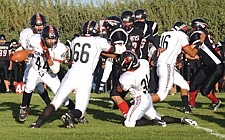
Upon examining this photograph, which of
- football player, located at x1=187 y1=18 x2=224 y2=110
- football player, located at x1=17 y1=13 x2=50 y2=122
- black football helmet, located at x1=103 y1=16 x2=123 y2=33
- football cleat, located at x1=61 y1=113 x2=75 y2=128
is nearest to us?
football cleat, located at x1=61 y1=113 x2=75 y2=128

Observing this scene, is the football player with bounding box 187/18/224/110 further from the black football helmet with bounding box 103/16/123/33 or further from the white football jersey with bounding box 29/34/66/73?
the white football jersey with bounding box 29/34/66/73

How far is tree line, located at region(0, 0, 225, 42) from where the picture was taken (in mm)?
23266

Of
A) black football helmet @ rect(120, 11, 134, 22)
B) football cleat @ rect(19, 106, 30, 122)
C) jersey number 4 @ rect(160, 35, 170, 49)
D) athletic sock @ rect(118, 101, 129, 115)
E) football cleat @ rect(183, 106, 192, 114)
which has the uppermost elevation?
black football helmet @ rect(120, 11, 134, 22)

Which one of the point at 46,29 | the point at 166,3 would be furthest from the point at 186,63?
the point at 46,29

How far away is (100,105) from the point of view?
44.7 feet

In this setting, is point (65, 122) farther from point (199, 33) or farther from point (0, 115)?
point (199, 33)

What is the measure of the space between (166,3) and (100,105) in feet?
36.3

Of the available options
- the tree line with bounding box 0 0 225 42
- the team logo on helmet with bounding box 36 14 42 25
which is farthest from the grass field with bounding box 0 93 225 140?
the tree line with bounding box 0 0 225 42

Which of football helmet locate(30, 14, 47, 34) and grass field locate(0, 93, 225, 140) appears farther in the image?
football helmet locate(30, 14, 47, 34)

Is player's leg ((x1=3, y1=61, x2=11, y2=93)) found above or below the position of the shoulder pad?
below

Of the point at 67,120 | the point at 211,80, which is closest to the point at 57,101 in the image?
the point at 67,120

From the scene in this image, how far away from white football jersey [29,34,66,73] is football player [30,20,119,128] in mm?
486

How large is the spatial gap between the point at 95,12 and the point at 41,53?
1431cm

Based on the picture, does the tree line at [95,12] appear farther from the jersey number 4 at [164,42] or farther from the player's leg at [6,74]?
the jersey number 4 at [164,42]
